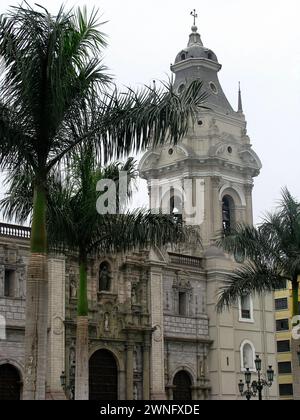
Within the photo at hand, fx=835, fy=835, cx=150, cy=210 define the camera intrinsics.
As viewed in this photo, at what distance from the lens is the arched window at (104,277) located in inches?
1384

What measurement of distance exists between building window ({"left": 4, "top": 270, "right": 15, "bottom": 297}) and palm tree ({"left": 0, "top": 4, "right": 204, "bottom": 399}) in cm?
1755

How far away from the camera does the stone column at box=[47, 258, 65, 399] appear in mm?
31712

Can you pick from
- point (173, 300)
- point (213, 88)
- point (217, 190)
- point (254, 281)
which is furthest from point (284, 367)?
point (254, 281)

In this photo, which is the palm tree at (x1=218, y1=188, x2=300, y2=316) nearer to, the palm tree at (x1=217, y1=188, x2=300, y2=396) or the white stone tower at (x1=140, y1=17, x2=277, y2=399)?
the palm tree at (x1=217, y1=188, x2=300, y2=396)

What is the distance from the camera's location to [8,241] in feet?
104

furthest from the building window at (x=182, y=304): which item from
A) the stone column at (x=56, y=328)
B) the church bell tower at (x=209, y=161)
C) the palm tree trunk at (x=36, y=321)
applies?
the palm tree trunk at (x=36, y=321)

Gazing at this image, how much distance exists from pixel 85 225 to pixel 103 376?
1665 cm

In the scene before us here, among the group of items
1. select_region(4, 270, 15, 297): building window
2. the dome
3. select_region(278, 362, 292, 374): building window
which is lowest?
select_region(4, 270, 15, 297): building window

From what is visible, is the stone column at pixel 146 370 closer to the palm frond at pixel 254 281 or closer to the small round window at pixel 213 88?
the palm frond at pixel 254 281

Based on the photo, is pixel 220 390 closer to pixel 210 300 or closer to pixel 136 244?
pixel 210 300

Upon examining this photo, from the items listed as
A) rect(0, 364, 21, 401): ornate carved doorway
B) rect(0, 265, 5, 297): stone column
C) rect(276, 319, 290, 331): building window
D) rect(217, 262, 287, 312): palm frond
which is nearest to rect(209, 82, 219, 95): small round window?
rect(0, 265, 5, 297): stone column

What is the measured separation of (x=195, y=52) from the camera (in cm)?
4281

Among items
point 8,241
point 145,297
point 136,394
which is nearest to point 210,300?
point 145,297

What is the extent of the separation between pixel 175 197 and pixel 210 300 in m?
5.88
